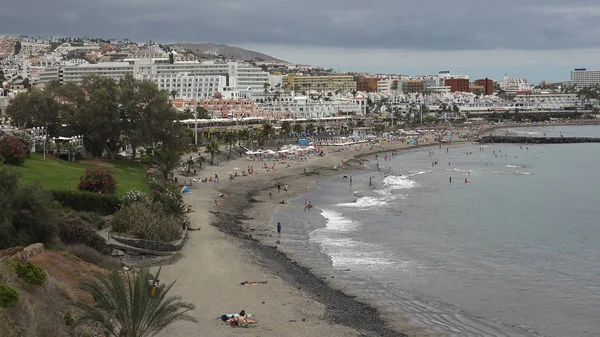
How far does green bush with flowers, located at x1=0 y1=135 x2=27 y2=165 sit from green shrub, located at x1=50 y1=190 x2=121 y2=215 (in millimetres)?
7873

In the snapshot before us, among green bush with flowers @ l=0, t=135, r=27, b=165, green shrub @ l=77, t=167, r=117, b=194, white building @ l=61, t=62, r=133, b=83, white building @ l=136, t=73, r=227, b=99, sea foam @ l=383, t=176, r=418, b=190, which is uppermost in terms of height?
white building @ l=61, t=62, r=133, b=83

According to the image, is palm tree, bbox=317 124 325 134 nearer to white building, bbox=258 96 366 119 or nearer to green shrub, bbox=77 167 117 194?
white building, bbox=258 96 366 119

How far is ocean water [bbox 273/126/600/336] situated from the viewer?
72.7ft

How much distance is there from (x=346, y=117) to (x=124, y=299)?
12529 cm

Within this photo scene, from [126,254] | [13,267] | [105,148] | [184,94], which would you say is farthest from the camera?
[184,94]

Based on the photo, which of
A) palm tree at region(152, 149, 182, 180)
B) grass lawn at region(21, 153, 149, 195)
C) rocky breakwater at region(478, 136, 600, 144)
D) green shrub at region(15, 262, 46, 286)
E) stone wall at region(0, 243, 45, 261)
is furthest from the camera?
rocky breakwater at region(478, 136, 600, 144)

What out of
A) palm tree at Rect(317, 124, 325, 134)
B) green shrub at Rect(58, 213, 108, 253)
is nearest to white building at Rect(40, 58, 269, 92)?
palm tree at Rect(317, 124, 325, 134)

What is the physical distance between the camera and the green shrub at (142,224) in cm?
2606

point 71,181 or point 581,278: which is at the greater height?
point 71,181

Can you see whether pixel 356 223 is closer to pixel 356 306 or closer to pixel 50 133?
pixel 356 306

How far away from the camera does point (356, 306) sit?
2194cm

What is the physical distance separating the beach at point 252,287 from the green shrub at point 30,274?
3057mm

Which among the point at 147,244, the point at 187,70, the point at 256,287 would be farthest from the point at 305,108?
the point at 256,287

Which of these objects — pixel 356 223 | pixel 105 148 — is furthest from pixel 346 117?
pixel 356 223
